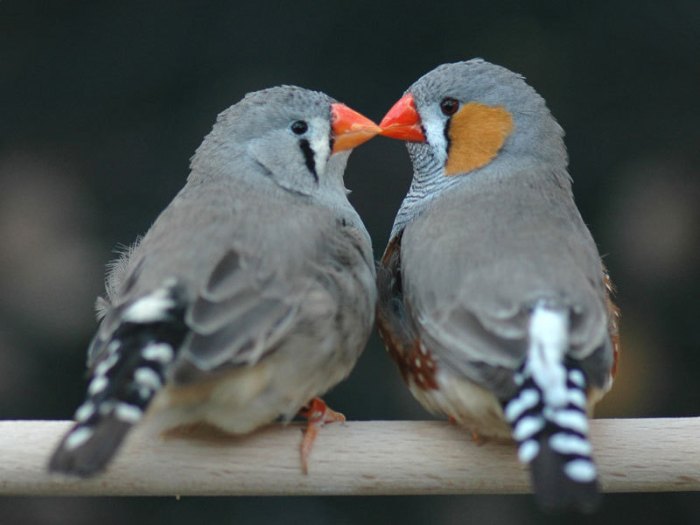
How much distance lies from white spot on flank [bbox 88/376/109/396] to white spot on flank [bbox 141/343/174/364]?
6 centimetres

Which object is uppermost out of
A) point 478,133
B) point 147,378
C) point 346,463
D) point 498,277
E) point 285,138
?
point 478,133

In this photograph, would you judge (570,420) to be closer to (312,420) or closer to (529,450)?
(529,450)

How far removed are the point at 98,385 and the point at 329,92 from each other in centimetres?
167

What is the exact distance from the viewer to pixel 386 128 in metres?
2.38

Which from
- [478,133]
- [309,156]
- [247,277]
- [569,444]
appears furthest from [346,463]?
[478,133]

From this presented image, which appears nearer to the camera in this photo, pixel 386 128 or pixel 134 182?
pixel 386 128

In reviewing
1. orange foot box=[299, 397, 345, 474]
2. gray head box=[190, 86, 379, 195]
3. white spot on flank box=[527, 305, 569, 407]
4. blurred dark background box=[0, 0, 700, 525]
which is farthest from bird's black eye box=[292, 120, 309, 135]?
blurred dark background box=[0, 0, 700, 525]

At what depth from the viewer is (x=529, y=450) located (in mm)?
1687

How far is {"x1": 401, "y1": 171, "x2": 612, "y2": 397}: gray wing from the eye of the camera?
1.84m

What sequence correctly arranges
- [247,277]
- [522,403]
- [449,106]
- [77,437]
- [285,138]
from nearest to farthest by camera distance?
[77,437] < [522,403] < [247,277] < [285,138] < [449,106]

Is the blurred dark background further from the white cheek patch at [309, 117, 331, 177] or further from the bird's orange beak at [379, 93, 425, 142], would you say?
the white cheek patch at [309, 117, 331, 177]

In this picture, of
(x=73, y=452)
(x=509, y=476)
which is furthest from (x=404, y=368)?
(x=73, y=452)

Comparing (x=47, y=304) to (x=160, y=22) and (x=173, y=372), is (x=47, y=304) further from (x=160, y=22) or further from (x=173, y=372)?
(x=173, y=372)

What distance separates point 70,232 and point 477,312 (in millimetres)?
1665
